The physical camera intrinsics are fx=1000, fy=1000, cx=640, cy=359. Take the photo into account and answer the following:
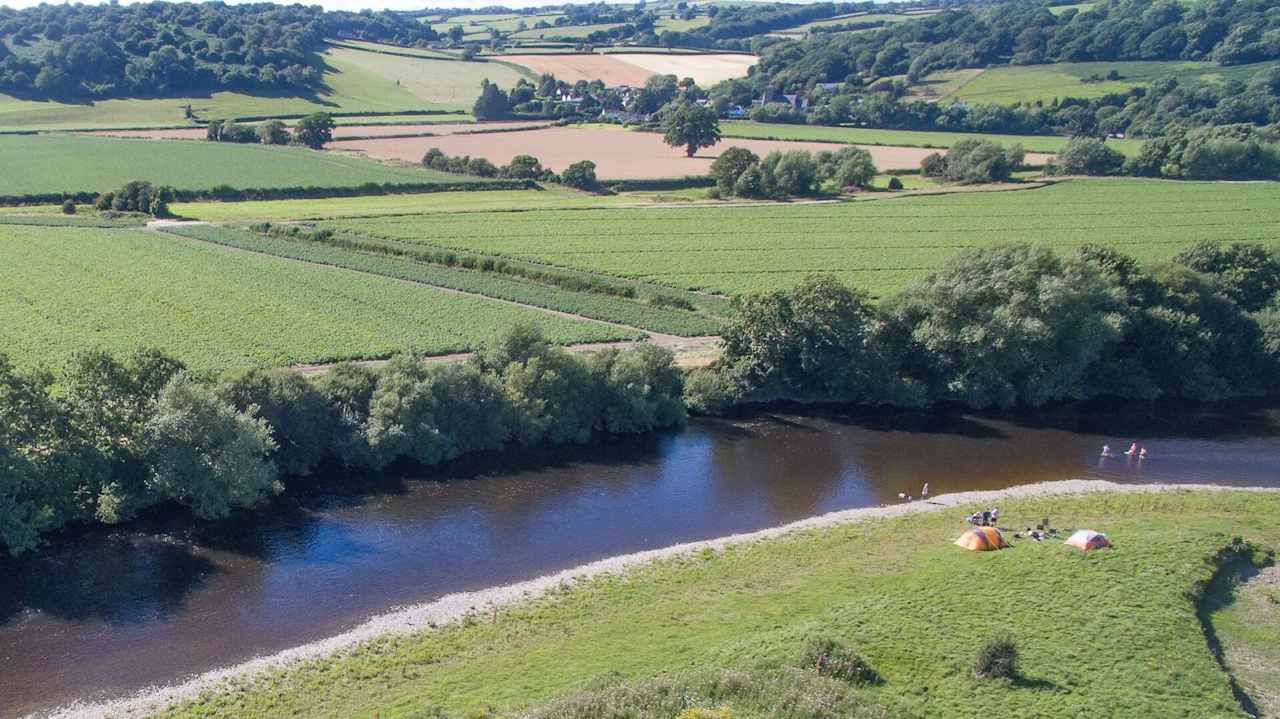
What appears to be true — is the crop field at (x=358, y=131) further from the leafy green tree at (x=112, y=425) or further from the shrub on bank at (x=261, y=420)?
the leafy green tree at (x=112, y=425)

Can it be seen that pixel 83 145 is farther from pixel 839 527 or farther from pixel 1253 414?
pixel 1253 414

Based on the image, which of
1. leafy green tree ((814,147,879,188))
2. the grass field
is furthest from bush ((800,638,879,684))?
leafy green tree ((814,147,879,188))

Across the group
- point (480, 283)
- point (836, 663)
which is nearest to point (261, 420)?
point (836, 663)

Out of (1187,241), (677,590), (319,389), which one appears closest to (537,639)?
(677,590)

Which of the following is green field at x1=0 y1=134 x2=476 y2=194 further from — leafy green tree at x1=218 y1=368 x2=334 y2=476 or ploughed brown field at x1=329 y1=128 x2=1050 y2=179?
leafy green tree at x1=218 y1=368 x2=334 y2=476

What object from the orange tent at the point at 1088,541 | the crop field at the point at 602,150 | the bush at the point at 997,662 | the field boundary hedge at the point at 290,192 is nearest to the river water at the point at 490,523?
Result: the orange tent at the point at 1088,541
